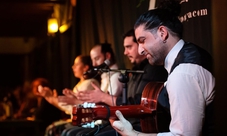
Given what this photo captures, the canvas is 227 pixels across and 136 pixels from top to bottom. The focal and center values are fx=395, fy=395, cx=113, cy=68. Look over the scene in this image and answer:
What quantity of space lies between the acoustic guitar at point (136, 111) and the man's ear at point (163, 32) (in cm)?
34

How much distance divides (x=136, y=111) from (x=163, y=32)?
0.50 m

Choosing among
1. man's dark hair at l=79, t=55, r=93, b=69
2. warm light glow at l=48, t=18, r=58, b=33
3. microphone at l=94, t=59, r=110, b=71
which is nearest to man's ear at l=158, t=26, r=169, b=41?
microphone at l=94, t=59, r=110, b=71

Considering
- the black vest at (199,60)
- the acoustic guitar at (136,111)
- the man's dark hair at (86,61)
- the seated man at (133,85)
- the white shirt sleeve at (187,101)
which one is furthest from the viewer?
the man's dark hair at (86,61)

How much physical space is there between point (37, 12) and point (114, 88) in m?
3.80

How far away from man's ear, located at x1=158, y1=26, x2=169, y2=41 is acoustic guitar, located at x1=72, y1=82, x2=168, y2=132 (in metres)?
0.34

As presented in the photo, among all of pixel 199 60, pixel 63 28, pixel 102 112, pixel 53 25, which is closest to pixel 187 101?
pixel 199 60

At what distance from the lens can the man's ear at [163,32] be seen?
1.91 meters

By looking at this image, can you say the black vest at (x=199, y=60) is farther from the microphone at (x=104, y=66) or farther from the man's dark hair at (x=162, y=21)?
the microphone at (x=104, y=66)

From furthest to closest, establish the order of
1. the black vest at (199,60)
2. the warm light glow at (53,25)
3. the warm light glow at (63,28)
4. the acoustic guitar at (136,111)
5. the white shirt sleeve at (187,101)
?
the warm light glow at (53,25), the warm light glow at (63,28), the acoustic guitar at (136,111), the black vest at (199,60), the white shirt sleeve at (187,101)

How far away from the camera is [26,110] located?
6227 millimetres

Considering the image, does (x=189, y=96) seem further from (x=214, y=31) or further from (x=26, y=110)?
(x=26, y=110)

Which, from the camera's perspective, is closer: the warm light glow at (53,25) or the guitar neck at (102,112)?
the guitar neck at (102,112)

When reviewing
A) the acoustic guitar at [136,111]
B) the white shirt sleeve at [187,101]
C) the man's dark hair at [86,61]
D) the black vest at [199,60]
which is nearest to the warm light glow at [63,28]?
the man's dark hair at [86,61]

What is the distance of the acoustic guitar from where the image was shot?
1996 millimetres
